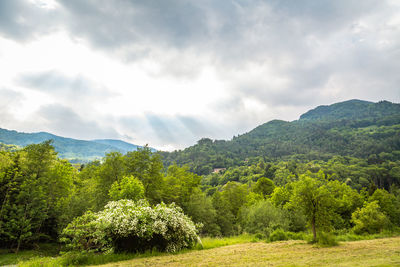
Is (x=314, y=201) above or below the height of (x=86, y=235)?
above

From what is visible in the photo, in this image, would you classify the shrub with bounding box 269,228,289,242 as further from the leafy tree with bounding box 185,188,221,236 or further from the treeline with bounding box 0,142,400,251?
the leafy tree with bounding box 185,188,221,236

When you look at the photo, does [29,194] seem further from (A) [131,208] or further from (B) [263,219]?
(B) [263,219]

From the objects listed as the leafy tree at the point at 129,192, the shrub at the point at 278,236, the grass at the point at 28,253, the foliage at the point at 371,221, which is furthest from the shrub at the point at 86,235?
the foliage at the point at 371,221

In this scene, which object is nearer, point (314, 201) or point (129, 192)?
point (314, 201)

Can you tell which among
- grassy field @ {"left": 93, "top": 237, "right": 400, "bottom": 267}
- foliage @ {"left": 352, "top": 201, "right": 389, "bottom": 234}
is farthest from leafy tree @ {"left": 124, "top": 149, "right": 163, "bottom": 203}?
foliage @ {"left": 352, "top": 201, "right": 389, "bottom": 234}

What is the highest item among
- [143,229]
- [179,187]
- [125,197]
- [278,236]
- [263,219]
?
[179,187]

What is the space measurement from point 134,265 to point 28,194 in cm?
1962

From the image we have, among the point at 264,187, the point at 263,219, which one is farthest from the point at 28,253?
the point at 264,187

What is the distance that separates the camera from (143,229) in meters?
13.1

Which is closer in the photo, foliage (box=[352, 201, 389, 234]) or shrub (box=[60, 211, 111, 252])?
shrub (box=[60, 211, 111, 252])

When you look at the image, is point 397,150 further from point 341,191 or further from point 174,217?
point 174,217

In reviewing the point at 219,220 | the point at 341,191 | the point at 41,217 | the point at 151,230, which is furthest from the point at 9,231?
the point at 341,191

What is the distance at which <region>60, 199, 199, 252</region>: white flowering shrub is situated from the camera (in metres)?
13.1

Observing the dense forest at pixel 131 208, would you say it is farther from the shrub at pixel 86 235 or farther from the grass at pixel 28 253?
the grass at pixel 28 253
